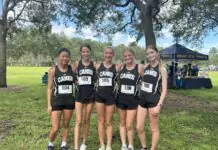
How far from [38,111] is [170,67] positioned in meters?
13.9

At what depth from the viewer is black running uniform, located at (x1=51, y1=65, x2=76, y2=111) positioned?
638cm

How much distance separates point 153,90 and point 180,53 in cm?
1795

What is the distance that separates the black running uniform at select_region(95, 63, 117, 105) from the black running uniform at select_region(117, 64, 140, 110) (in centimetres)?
14

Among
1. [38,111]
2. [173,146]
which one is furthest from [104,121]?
[38,111]

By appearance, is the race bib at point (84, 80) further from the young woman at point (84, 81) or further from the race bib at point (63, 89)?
the race bib at point (63, 89)

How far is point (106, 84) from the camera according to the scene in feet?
21.0

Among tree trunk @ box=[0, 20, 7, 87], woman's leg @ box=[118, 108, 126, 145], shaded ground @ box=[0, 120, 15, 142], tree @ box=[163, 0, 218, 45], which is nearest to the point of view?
woman's leg @ box=[118, 108, 126, 145]

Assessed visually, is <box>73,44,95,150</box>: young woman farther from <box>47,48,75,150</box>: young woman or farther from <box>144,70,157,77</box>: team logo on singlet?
<box>144,70,157,77</box>: team logo on singlet

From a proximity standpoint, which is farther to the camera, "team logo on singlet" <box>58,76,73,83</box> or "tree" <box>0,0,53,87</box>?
"tree" <box>0,0,53,87</box>

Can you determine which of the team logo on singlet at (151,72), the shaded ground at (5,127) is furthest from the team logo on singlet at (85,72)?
the shaded ground at (5,127)

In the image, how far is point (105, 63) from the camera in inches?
253

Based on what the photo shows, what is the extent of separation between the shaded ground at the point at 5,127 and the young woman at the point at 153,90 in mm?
3306

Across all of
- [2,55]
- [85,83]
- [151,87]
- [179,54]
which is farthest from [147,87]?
[179,54]

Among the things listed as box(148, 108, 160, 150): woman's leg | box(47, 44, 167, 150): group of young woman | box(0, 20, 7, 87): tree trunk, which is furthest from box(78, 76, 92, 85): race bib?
box(0, 20, 7, 87): tree trunk
